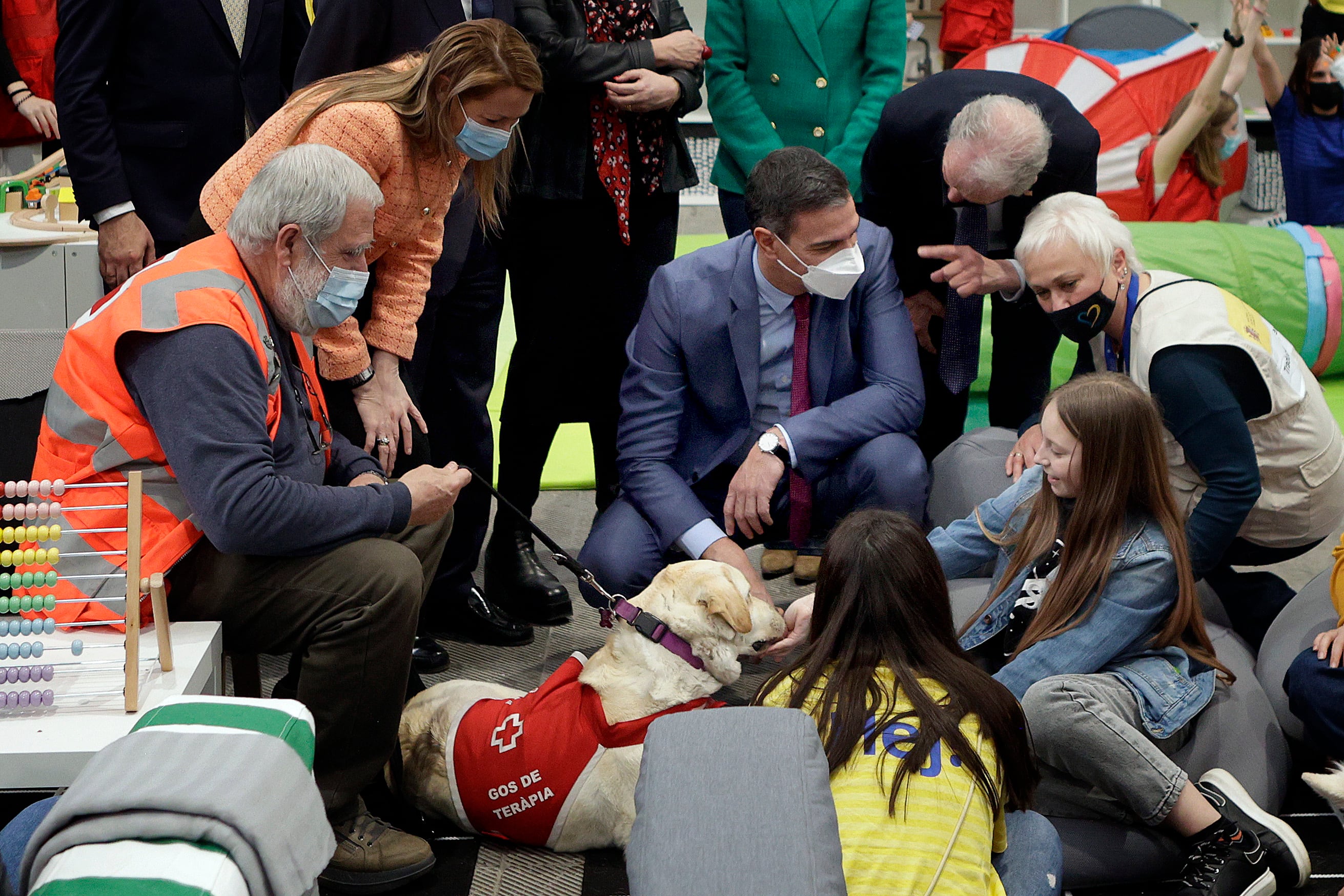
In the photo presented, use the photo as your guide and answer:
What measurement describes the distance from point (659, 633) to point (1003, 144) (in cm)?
138

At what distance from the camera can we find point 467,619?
3.01 meters

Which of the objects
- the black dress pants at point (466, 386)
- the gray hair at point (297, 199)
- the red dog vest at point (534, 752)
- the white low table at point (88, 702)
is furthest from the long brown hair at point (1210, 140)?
the white low table at point (88, 702)

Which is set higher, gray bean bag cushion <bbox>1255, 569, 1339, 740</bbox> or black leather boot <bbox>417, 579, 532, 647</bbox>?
gray bean bag cushion <bbox>1255, 569, 1339, 740</bbox>

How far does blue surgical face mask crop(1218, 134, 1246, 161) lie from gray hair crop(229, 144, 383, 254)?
4268mm

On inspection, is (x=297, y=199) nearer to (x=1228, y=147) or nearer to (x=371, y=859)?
(x=371, y=859)

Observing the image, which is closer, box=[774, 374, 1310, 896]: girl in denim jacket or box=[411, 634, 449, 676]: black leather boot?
Result: box=[774, 374, 1310, 896]: girl in denim jacket

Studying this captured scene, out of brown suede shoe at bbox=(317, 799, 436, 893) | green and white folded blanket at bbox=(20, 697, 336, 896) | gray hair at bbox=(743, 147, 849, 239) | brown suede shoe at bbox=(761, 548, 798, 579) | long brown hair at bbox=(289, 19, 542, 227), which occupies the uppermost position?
long brown hair at bbox=(289, 19, 542, 227)

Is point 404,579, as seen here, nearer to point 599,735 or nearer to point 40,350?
point 599,735

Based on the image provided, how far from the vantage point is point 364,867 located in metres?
2.09

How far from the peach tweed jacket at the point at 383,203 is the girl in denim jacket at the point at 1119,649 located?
1.02m

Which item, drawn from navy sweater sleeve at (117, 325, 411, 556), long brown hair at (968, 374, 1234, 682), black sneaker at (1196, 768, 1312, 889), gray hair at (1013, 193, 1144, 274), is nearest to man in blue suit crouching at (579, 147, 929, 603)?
gray hair at (1013, 193, 1144, 274)

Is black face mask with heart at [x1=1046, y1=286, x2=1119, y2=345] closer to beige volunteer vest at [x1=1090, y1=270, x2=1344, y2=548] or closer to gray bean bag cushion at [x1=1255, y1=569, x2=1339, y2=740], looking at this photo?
beige volunteer vest at [x1=1090, y1=270, x2=1344, y2=548]

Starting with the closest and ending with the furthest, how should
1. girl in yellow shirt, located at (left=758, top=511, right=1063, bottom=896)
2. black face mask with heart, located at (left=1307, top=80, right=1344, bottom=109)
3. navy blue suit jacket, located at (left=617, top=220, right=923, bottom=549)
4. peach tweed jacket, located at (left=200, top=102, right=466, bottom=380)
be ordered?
girl in yellow shirt, located at (left=758, top=511, right=1063, bottom=896)
peach tweed jacket, located at (left=200, top=102, right=466, bottom=380)
navy blue suit jacket, located at (left=617, top=220, right=923, bottom=549)
black face mask with heart, located at (left=1307, top=80, right=1344, bottom=109)

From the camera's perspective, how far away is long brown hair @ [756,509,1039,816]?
5.24 feet
